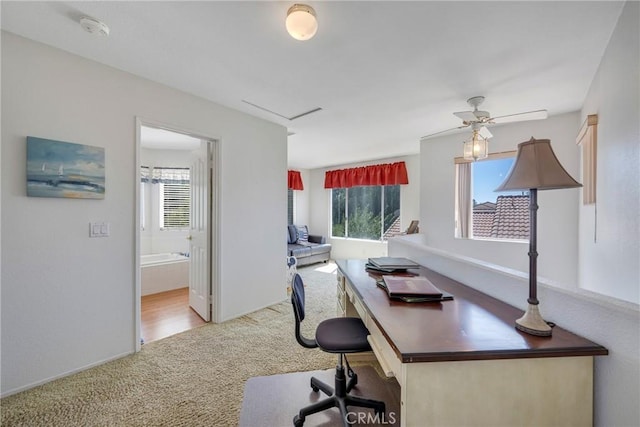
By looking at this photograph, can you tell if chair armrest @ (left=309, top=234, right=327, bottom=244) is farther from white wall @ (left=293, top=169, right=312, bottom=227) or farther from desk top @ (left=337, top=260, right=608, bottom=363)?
desk top @ (left=337, top=260, right=608, bottom=363)

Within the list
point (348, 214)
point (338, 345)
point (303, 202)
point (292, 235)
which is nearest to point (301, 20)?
point (338, 345)

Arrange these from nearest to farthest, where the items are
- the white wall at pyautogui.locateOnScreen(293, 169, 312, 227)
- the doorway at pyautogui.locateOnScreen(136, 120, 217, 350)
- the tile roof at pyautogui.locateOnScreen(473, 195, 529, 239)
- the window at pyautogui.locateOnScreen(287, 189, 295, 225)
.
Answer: the doorway at pyautogui.locateOnScreen(136, 120, 217, 350)
the tile roof at pyautogui.locateOnScreen(473, 195, 529, 239)
the window at pyautogui.locateOnScreen(287, 189, 295, 225)
the white wall at pyautogui.locateOnScreen(293, 169, 312, 227)

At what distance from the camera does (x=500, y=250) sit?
367 centimetres

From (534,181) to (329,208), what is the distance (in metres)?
6.06

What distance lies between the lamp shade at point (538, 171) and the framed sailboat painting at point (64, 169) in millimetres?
2727

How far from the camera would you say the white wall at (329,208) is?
217 inches

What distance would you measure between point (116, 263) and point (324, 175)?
543 centimetres

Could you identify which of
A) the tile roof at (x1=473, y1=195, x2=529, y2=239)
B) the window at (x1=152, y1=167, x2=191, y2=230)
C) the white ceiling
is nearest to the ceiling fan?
the white ceiling

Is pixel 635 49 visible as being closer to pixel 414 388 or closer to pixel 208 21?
pixel 414 388

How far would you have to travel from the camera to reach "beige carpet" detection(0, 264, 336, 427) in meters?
1.61

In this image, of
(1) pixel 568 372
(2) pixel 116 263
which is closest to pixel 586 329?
(1) pixel 568 372

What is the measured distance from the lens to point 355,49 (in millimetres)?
1886

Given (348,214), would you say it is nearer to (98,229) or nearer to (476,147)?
(476,147)

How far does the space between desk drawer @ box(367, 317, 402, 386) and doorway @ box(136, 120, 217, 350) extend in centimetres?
215
